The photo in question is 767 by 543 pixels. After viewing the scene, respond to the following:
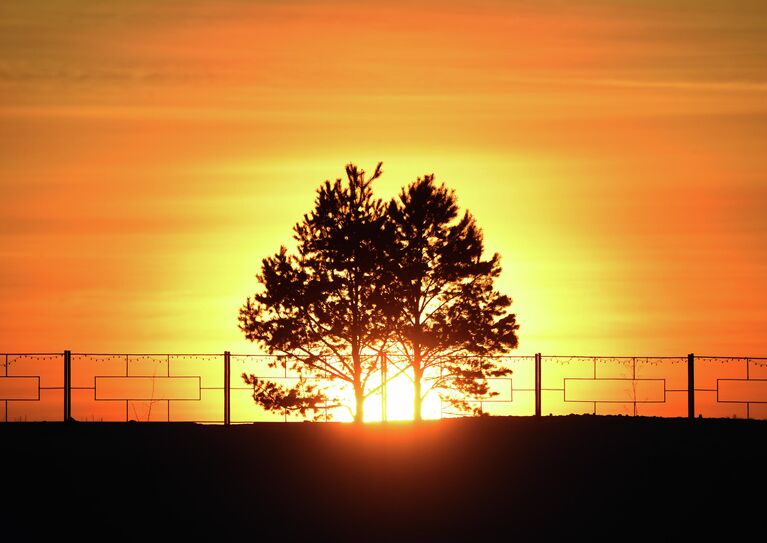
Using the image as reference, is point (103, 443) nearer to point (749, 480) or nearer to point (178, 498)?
point (178, 498)

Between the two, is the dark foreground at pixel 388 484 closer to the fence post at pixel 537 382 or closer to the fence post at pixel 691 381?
the fence post at pixel 691 381

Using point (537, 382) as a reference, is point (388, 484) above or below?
below

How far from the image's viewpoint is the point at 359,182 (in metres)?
59.4

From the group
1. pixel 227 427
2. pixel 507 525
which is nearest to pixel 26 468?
pixel 227 427

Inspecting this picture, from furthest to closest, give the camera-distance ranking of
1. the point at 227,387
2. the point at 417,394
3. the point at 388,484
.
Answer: the point at 417,394, the point at 227,387, the point at 388,484

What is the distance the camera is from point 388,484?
84.3 feet

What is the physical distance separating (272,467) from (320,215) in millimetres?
33802

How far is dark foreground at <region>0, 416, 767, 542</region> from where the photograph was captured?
73.5ft

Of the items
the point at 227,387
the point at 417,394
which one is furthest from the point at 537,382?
the point at 417,394

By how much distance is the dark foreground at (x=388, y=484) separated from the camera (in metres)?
22.4

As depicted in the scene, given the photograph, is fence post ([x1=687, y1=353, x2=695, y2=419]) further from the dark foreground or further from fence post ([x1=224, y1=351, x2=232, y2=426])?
fence post ([x1=224, y1=351, x2=232, y2=426])

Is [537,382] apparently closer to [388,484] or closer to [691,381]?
[691,381]

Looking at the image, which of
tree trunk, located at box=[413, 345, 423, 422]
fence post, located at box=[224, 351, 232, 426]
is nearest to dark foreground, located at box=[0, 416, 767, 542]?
fence post, located at box=[224, 351, 232, 426]

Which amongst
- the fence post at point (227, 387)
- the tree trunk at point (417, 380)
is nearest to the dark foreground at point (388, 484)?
the fence post at point (227, 387)
